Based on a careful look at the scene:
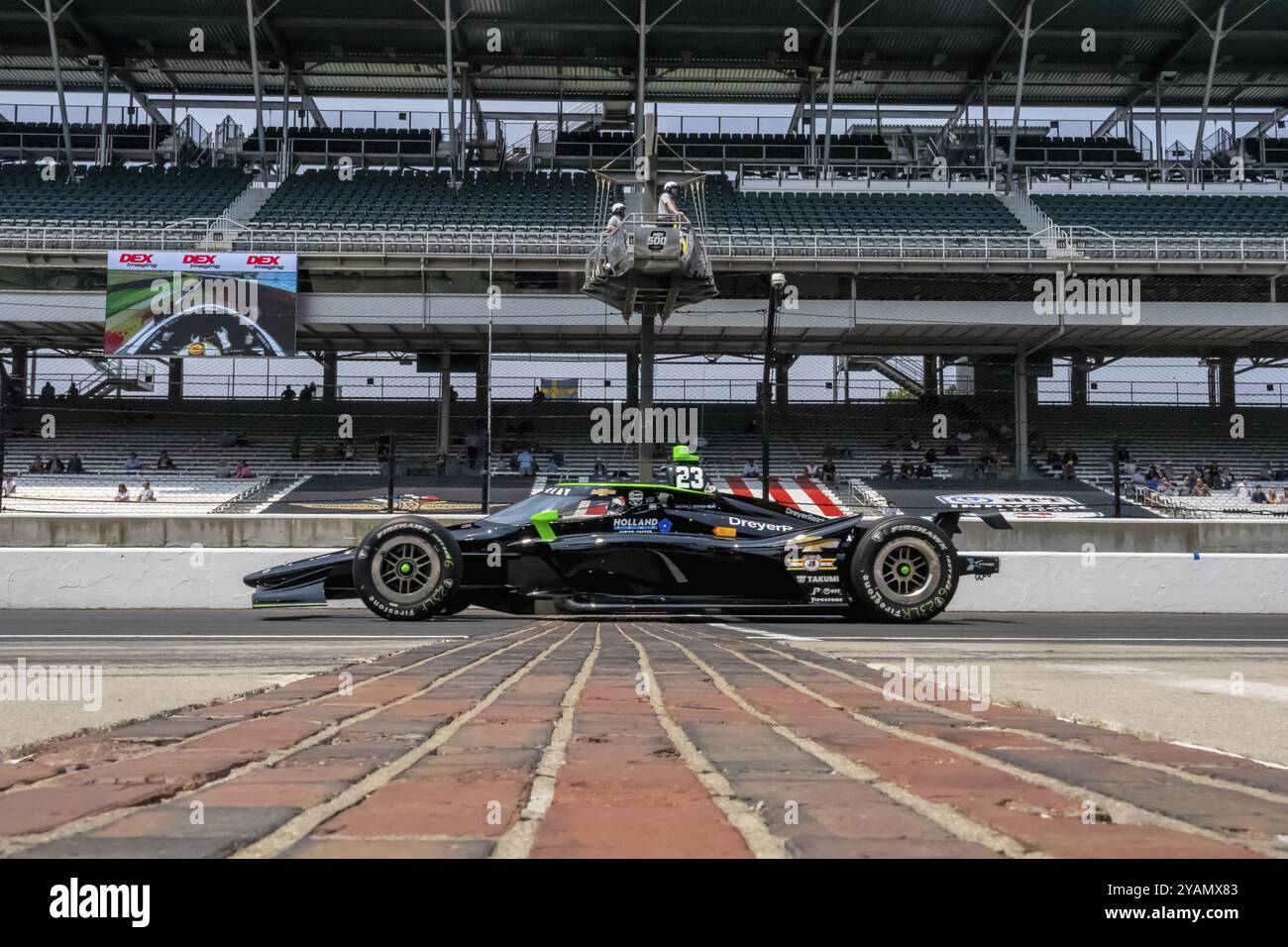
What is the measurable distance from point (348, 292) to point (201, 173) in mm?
10273

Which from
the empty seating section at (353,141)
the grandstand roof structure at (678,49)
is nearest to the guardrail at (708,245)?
the grandstand roof structure at (678,49)

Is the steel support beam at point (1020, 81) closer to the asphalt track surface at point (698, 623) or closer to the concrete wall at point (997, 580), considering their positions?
the concrete wall at point (997, 580)

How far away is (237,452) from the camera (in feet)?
79.7

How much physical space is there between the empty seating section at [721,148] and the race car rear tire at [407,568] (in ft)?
90.5

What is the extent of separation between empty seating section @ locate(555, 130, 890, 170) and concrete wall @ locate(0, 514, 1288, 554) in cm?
2054

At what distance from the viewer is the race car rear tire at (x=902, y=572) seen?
27.2 ft

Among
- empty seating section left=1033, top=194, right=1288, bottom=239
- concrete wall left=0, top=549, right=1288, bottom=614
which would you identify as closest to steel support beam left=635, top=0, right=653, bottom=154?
empty seating section left=1033, top=194, right=1288, bottom=239

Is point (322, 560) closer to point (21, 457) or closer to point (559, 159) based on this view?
point (21, 457)

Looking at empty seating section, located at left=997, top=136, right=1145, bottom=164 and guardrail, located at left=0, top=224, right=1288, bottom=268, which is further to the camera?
empty seating section, located at left=997, top=136, right=1145, bottom=164

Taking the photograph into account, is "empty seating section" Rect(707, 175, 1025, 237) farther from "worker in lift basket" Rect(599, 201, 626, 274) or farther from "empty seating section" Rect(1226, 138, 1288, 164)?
"empty seating section" Rect(1226, 138, 1288, 164)

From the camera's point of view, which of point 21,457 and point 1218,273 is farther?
point 1218,273

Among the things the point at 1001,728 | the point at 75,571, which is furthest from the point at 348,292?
the point at 1001,728

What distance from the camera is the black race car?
27.2 ft

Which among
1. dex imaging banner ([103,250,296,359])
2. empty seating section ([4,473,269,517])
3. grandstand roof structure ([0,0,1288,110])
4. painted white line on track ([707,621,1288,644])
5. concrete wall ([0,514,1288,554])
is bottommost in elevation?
painted white line on track ([707,621,1288,644])
